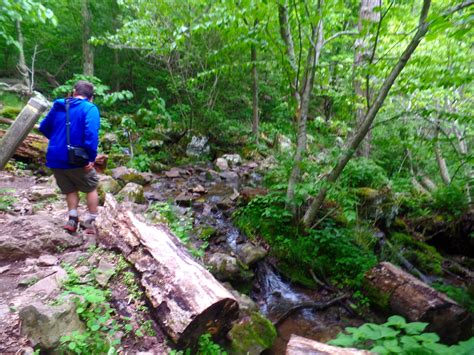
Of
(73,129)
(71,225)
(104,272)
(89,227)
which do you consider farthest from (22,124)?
(104,272)

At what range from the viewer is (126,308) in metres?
2.38

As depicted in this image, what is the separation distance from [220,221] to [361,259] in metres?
2.82

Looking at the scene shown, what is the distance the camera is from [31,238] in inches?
120

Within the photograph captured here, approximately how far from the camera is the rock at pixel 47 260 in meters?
2.81

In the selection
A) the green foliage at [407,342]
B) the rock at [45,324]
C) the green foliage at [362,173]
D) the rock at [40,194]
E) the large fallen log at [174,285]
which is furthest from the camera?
the green foliage at [362,173]

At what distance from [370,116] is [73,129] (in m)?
3.94

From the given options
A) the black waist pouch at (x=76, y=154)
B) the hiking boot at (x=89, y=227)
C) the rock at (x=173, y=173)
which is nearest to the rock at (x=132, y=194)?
the hiking boot at (x=89, y=227)

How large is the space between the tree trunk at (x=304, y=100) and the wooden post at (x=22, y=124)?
3.78m

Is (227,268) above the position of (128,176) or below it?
below

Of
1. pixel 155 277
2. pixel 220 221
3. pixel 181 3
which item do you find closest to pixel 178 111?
pixel 181 3

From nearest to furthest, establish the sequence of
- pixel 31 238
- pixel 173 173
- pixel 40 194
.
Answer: pixel 31 238 < pixel 40 194 < pixel 173 173

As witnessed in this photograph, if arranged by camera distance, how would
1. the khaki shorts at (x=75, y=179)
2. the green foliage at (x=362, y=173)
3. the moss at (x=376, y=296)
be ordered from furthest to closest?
the green foliage at (x=362, y=173)
the moss at (x=376, y=296)
the khaki shorts at (x=75, y=179)

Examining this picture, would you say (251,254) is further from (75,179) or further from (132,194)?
(75,179)

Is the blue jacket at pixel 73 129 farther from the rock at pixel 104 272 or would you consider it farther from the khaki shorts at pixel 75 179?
the rock at pixel 104 272
